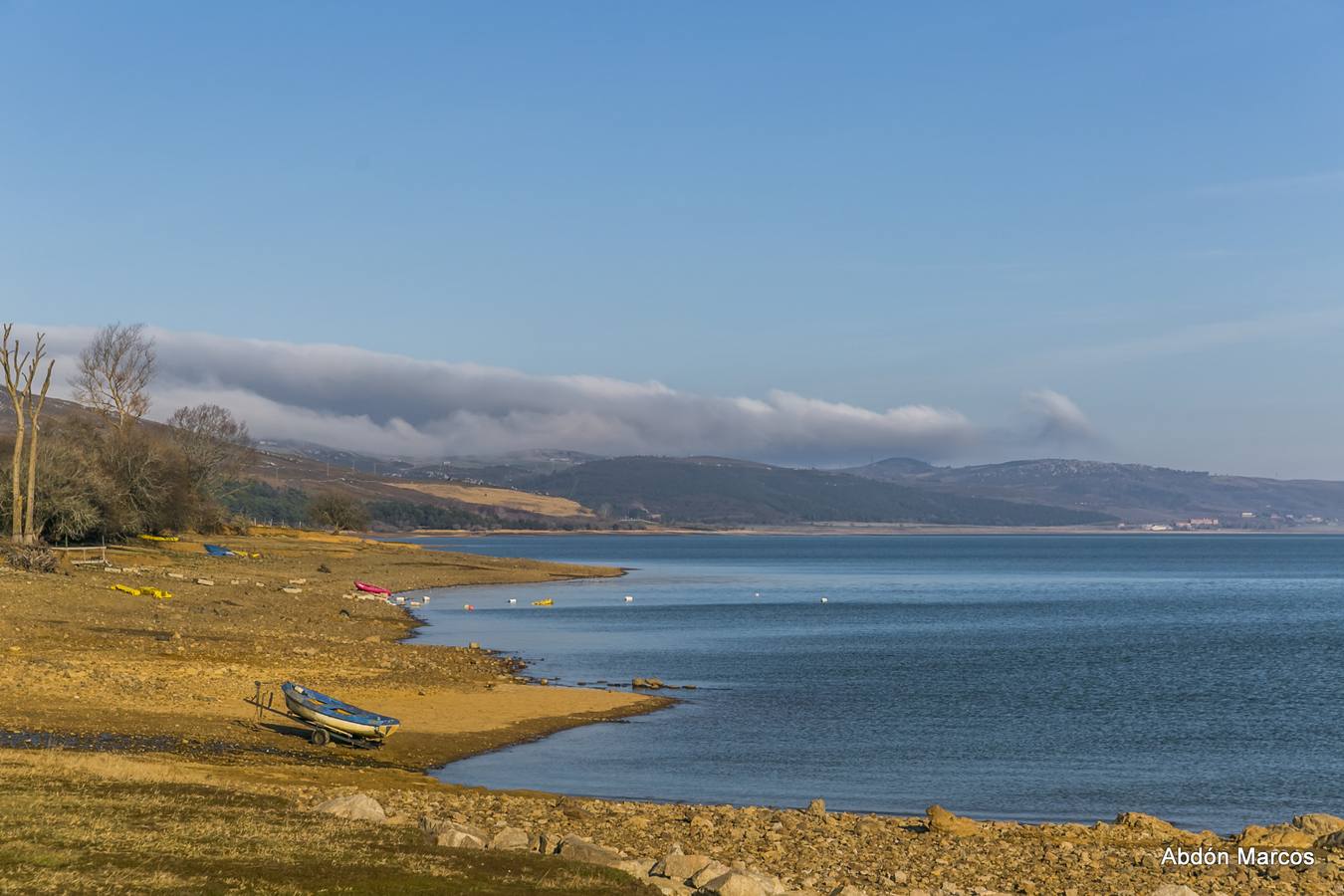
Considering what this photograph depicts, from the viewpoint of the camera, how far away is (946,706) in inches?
Result: 2036

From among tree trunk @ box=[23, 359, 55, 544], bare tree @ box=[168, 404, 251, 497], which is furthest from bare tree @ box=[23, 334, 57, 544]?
bare tree @ box=[168, 404, 251, 497]

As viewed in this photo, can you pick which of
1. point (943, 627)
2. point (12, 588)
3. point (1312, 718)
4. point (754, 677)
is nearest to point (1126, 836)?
point (1312, 718)

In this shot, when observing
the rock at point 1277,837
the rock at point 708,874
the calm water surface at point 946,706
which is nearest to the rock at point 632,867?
the rock at point 708,874

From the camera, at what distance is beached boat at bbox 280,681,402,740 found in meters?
34.2

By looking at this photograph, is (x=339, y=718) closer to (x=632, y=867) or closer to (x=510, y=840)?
(x=510, y=840)

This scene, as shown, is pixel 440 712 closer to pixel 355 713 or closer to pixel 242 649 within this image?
pixel 355 713

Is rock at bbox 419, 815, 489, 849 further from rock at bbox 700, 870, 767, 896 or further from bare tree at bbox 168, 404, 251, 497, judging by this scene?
bare tree at bbox 168, 404, 251, 497

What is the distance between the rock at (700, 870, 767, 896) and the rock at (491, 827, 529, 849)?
3.69 m

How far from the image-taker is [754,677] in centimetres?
5978

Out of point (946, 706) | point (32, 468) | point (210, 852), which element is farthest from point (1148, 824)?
point (32, 468)

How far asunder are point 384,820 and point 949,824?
40.6 ft

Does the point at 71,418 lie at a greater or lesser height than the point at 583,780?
greater

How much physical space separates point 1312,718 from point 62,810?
44941 mm

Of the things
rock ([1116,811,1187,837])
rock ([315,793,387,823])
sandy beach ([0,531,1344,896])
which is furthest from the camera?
rock ([1116,811,1187,837])
